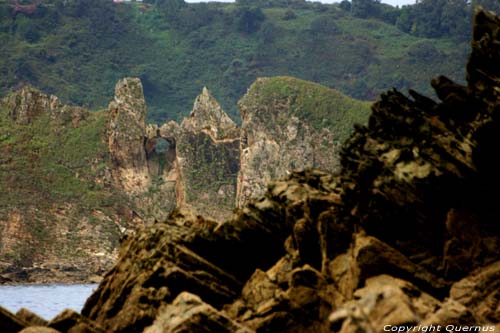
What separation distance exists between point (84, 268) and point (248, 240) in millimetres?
82622

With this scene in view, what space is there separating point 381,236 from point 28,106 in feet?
342

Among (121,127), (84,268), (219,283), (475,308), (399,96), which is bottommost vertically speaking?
(84,268)

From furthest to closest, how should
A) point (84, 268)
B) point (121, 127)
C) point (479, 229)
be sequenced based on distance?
point (121, 127) → point (84, 268) → point (479, 229)

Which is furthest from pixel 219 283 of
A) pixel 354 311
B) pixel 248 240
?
pixel 354 311

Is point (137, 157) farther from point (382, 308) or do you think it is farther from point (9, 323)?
point (382, 308)

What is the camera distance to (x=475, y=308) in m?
38.5

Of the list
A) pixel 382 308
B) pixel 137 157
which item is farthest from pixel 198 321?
pixel 137 157

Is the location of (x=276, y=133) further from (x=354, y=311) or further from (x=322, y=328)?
(x=354, y=311)

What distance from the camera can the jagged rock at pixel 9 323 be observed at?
45.1m

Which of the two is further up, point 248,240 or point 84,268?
point 248,240

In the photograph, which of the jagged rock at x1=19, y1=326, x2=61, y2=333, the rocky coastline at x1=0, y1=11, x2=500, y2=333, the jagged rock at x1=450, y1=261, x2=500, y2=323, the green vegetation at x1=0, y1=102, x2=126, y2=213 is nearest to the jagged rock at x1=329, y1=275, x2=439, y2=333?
the rocky coastline at x1=0, y1=11, x2=500, y2=333

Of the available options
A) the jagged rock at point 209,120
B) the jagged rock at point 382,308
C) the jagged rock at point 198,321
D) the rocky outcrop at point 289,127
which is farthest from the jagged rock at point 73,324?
the jagged rock at point 209,120

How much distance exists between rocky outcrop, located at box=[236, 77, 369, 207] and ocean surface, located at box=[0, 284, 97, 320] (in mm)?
23558

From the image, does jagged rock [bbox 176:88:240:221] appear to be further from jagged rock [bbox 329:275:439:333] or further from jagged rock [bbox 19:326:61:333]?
jagged rock [bbox 329:275:439:333]
